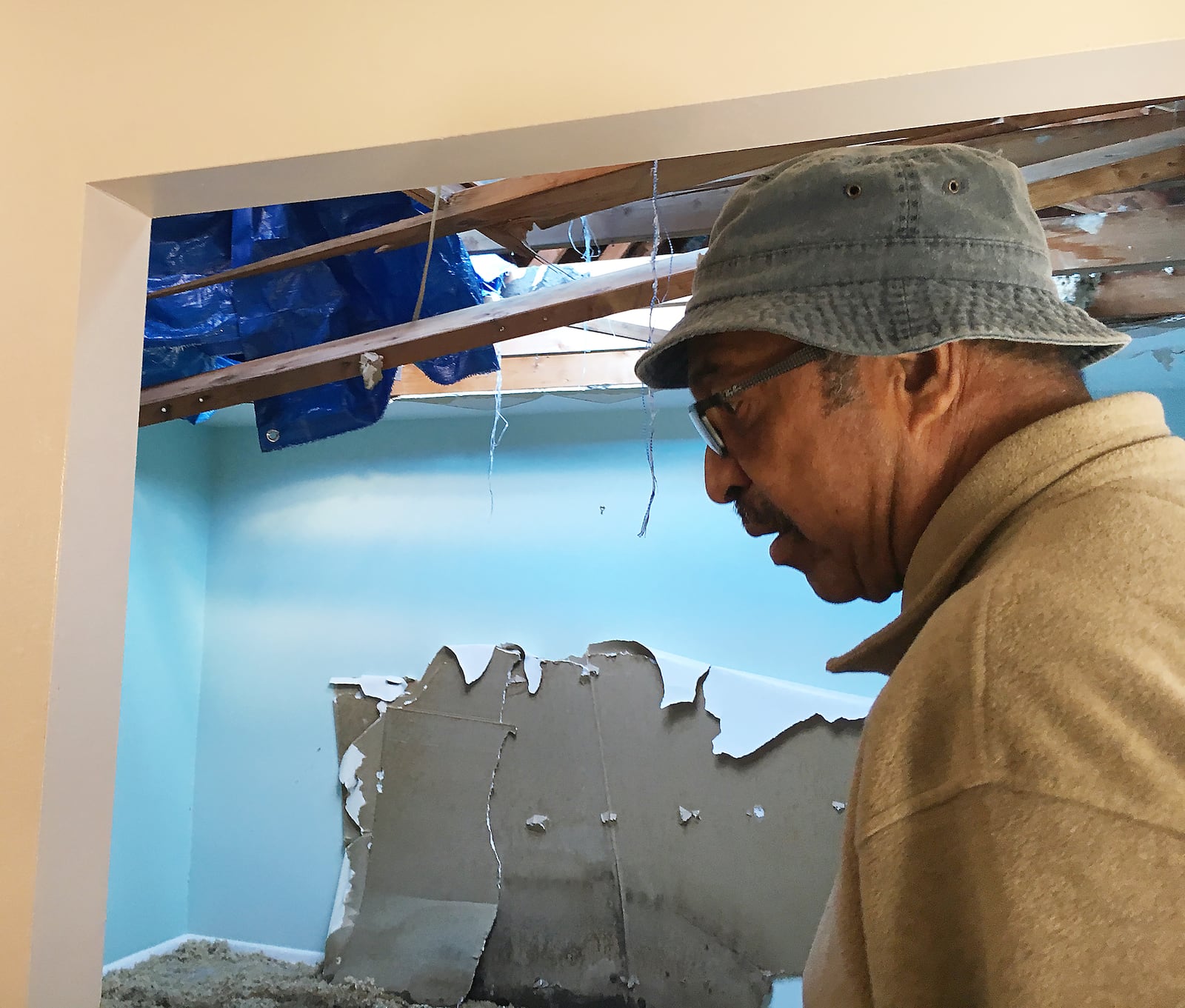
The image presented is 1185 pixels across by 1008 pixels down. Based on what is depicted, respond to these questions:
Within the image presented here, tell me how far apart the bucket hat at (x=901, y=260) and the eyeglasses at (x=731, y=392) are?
0.16ft

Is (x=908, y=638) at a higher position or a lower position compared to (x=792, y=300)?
lower

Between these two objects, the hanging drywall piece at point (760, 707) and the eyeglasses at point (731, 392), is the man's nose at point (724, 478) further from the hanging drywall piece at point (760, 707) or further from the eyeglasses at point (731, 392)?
the hanging drywall piece at point (760, 707)

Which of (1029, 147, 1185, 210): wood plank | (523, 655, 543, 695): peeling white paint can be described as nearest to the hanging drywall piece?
(523, 655, 543, 695): peeling white paint

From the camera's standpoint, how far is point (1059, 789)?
0.41 meters

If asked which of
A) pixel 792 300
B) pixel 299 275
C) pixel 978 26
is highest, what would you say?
pixel 299 275

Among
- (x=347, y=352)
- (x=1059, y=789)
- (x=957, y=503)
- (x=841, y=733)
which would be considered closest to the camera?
(x=1059, y=789)

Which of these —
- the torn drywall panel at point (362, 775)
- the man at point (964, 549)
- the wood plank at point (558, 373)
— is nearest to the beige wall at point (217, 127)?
the man at point (964, 549)

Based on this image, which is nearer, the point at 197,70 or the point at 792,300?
the point at 792,300

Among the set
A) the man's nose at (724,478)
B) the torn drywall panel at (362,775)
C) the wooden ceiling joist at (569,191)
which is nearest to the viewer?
the man's nose at (724,478)

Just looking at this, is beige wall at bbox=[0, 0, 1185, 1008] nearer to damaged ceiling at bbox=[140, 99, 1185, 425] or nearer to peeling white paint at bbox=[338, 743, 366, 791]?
damaged ceiling at bbox=[140, 99, 1185, 425]

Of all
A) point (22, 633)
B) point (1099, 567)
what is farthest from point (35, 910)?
point (1099, 567)

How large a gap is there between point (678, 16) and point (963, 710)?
0.71m

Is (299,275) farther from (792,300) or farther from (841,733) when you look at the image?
(841,733)

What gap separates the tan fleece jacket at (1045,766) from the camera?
39 centimetres
